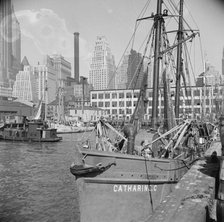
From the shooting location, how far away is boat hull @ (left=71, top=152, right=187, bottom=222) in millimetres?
11141

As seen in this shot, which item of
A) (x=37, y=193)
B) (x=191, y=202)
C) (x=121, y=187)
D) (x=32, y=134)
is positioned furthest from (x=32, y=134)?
(x=191, y=202)

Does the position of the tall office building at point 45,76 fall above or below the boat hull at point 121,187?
above

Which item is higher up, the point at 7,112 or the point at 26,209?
the point at 7,112

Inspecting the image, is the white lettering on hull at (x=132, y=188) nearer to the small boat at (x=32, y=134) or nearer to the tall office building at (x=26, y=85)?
the small boat at (x=32, y=134)

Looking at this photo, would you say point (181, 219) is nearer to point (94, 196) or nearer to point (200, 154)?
point (94, 196)

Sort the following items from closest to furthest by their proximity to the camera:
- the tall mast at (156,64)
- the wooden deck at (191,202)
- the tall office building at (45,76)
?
the wooden deck at (191,202), the tall mast at (156,64), the tall office building at (45,76)

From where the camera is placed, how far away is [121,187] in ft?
36.6

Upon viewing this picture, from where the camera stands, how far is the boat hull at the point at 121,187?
1114 centimetres

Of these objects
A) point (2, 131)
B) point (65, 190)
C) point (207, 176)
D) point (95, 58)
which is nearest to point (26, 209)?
point (65, 190)

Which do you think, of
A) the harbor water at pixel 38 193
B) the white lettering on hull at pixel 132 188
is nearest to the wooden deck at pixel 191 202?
the white lettering on hull at pixel 132 188

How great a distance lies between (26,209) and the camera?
615 inches

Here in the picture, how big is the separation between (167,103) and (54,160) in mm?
20003

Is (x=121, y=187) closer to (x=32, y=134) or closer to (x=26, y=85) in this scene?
(x=32, y=134)

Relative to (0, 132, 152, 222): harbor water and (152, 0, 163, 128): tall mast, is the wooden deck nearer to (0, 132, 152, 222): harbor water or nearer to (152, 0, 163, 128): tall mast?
(0, 132, 152, 222): harbor water
